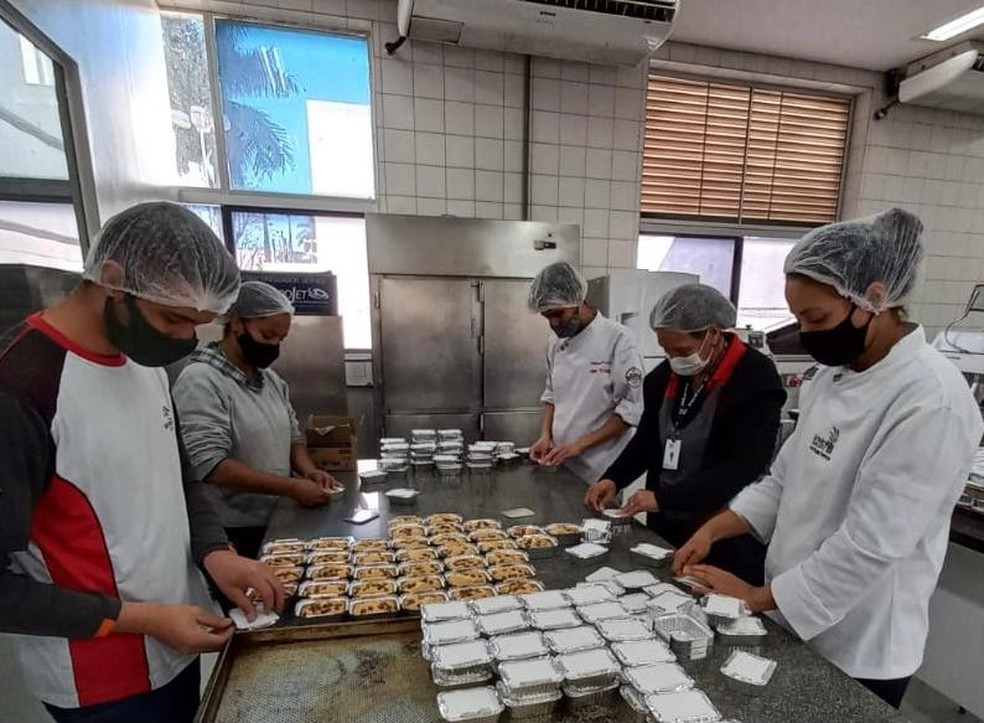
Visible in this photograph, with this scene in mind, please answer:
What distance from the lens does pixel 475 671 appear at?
0.80 meters

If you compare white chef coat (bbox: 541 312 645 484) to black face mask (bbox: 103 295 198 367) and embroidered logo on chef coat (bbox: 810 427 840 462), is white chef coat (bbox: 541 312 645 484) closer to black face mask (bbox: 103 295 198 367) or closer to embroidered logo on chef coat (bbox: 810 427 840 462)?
embroidered logo on chef coat (bbox: 810 427 840 462)

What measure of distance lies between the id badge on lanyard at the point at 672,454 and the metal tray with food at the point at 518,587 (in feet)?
2.55

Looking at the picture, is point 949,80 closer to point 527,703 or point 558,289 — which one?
point 558,289

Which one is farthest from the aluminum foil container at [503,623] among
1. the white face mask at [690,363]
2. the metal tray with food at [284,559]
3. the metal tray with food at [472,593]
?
the white face mask at [690,363]

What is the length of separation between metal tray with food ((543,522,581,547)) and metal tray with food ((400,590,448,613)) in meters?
0.42

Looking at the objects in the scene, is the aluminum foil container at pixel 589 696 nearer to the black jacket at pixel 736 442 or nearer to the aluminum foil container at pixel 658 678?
the aluminum foil container at pixel 658 678

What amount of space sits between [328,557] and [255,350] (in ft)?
2.62

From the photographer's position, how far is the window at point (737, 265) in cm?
421

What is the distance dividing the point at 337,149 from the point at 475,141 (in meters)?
1.00

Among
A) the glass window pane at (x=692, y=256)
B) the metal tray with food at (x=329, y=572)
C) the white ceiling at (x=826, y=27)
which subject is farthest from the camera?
the glass window pane at (x=692, y=256)

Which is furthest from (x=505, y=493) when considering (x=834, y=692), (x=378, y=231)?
(x=378, y=231)

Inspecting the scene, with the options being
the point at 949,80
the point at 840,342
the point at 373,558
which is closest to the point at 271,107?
the point at 373,558

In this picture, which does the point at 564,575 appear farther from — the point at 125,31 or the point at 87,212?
the point at 125,31

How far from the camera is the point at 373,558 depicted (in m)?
1.24
